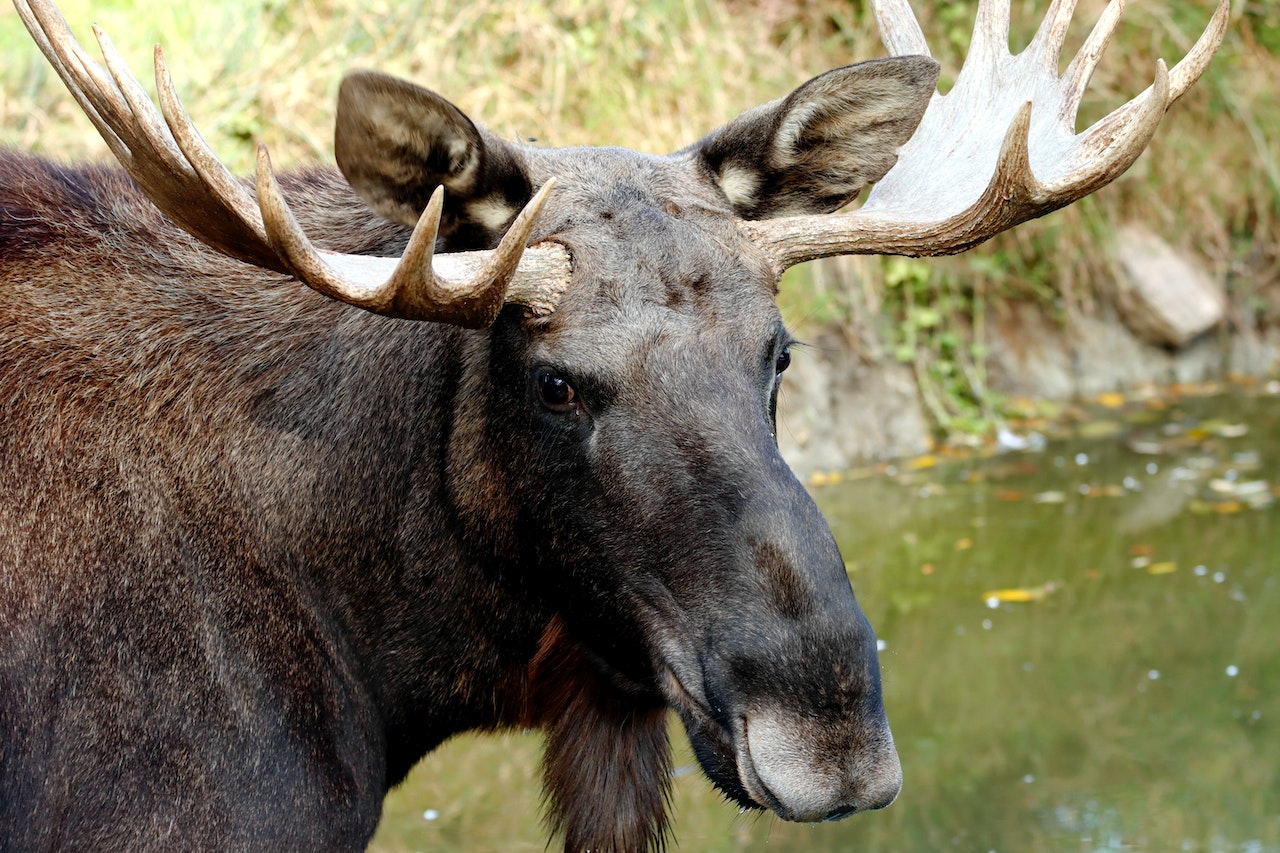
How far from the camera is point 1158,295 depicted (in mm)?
9297

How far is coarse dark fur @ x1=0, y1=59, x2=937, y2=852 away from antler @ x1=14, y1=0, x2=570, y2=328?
0.17m

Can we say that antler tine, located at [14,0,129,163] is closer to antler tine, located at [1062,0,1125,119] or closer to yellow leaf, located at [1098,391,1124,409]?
antler tine, located at [1062,0,1125,119]

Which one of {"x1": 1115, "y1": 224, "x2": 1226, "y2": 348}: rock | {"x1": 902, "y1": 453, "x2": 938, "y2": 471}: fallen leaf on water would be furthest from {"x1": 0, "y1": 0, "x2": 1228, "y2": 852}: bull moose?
{"x1": 1115, "y1": 224, "x2": 1226, "y2": 348}: rock

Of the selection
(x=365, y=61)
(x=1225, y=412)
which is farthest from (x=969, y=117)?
(x=1225, y=412)

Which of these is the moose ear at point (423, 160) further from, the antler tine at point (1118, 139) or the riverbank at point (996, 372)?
the riverbank at point (996, 372)

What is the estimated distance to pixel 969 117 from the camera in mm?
3377

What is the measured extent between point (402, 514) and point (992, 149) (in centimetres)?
163

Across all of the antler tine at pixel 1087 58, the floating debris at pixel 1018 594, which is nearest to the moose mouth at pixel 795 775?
the antler tine at pixel 1087 58

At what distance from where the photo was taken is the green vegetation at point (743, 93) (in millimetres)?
7207

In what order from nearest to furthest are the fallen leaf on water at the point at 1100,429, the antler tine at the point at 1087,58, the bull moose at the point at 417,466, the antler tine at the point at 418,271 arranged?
the antler tine at the point at 418,271
the bull moose at the point at 417,466
the antler tine at the point at 1087,58
the fallen leaf on water at the point at 1100,429

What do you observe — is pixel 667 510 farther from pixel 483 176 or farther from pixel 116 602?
pixel 116 602

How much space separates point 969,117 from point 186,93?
196 inches

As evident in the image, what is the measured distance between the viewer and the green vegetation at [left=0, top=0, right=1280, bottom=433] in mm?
7207

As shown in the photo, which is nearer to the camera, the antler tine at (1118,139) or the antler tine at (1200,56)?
the antler tine at (1118,139)
